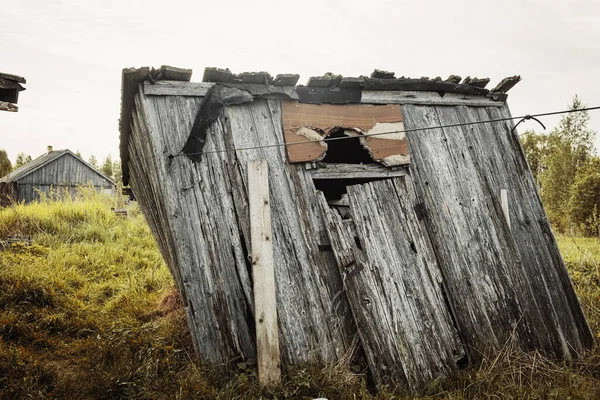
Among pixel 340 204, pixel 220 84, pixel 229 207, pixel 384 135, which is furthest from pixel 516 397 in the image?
pixel 220 84

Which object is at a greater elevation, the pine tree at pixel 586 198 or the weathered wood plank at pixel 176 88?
the weathered wood plank at pixel 176 88

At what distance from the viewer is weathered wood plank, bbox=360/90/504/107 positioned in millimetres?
4070

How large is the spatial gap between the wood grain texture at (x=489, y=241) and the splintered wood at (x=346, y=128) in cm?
22

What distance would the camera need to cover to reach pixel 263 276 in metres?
3.29

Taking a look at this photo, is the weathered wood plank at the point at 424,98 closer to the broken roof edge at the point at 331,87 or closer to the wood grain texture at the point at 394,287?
the broken roof edge at the point at 331,87

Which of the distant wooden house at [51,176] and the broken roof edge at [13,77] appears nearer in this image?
the broken roof edge at [13,77]

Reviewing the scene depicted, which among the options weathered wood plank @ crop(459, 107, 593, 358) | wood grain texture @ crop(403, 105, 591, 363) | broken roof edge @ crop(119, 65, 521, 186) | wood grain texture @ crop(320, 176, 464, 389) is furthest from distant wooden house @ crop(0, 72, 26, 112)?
weathered wood plank @ crop(459, 107, 593, 358)

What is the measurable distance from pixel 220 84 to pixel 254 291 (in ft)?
6.70

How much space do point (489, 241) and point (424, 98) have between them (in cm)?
184

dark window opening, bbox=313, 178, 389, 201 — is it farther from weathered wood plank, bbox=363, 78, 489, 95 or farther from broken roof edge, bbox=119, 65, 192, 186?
broken roof edge, bbox=119, 65, 192, 186

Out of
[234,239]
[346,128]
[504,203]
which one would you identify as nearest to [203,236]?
[234,239]

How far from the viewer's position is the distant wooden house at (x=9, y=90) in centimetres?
397

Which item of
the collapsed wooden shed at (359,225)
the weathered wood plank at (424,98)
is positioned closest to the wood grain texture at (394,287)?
the collapsed wooden shed at (359,225)

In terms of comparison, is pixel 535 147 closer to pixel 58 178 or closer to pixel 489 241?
pixel 489 241
